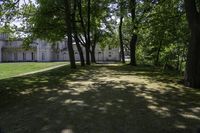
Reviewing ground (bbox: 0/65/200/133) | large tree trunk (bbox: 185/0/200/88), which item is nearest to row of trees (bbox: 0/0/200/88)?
large tree trunk (bbox: 185/0/200/88)

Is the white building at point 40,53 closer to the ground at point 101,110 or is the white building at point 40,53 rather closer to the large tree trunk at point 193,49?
the large tree trunk at point 193,49

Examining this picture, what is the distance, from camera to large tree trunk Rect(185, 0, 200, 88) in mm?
13625

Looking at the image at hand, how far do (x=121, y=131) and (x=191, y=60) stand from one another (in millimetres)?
7625

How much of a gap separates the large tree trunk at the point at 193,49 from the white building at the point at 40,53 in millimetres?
70106

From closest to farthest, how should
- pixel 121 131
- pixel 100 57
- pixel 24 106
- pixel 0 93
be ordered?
pixel 121 131, pixel 24 106, pixel 0 93, pixel 100 57

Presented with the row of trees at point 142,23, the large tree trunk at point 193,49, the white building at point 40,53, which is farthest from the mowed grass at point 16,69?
the white building at point 40,53

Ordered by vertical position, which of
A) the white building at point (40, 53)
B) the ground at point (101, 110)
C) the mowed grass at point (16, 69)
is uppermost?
the white building at point (40, 53)

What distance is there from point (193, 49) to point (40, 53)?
73.1 m

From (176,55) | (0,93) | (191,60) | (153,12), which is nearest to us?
(0,93)

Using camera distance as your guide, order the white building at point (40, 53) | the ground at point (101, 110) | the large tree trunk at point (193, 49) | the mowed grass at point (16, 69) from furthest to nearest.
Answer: the white building at point (40, 53)
the mowed grass at point (16, 69)
the large tree trunk at point (193, 49)
the ground at point (101, 110)

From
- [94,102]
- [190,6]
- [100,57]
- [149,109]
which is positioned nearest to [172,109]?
[149,109]

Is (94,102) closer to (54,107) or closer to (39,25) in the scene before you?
(54,107)

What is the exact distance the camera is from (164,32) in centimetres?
2462

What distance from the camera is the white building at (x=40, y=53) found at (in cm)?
8462
